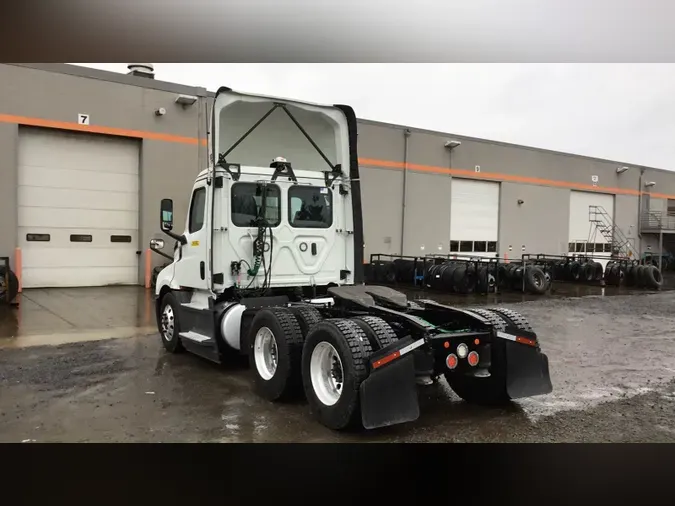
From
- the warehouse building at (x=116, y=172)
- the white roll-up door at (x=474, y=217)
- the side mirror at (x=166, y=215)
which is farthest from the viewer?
the white roll-up door at (x=474, y=217)

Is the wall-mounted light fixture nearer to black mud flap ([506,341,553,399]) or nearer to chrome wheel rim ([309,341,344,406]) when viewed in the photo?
chrome wheel rim ([309,341,344,406])

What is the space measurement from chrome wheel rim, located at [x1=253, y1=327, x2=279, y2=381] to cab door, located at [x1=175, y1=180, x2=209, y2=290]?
1307mm

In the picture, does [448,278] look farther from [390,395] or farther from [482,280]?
[390,395]

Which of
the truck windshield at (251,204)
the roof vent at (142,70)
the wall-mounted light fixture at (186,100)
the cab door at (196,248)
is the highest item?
the roof vent at (142,70)

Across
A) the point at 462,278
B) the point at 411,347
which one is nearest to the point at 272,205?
the point at 411,347

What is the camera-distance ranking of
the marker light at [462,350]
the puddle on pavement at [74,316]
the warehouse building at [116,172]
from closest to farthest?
the marker light at [462,350]
the puddle on pavement at [74,316]
the warehouse building at [116,172]

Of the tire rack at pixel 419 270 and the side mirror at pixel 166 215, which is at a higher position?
the side mirror at pixel 166 215

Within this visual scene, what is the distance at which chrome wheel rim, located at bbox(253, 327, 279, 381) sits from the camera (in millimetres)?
5846

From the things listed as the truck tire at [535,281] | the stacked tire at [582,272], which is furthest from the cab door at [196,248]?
the stacked tire at [582,272]

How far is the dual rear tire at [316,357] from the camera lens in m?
4.59

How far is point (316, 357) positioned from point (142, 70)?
1415cm

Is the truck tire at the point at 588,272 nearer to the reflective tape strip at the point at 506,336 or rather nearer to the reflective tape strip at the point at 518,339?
the reflective tape strip at the point at 518,339

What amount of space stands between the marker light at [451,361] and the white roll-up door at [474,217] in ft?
61.7
